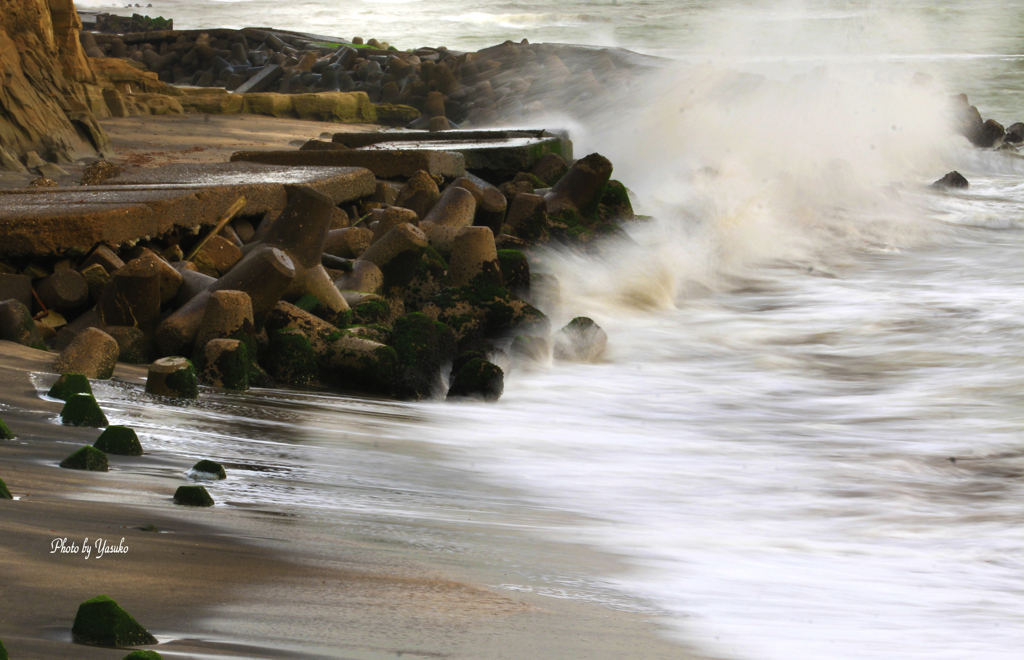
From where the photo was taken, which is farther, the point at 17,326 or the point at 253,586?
the point at 17,326

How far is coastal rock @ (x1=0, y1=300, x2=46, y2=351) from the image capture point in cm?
290

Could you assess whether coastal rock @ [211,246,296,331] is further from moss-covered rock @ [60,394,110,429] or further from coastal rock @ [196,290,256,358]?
moss-covered rock @ [60,394,110,429]

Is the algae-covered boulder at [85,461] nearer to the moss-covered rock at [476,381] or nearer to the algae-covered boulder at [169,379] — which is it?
the algae-covered boulder at [169,379]

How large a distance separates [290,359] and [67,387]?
103cm

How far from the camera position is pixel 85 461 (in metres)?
1.97

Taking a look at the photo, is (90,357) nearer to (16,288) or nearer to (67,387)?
(67,387)

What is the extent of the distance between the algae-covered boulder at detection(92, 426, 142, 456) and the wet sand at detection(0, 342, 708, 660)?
0.05 metres

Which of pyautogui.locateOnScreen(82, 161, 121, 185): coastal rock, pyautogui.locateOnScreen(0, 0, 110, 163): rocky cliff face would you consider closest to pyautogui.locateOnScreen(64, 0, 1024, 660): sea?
pyautogui.locateOnScreen(82, 161, 121, 185): coastal rock

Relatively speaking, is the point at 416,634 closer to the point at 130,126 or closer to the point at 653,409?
the point at 653,409

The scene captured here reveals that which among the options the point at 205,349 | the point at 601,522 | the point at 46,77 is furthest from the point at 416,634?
the point at 46,77

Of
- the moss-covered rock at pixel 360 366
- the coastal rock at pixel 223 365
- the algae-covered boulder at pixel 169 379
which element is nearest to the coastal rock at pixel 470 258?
the moss-covered rock at pixel 360 366

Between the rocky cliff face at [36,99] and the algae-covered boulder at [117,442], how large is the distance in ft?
15.0

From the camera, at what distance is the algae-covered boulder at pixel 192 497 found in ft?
6.13

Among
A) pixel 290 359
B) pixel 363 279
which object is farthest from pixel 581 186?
pixel 290 359
